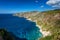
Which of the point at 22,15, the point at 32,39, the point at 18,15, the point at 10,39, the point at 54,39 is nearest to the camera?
the point at 10,39

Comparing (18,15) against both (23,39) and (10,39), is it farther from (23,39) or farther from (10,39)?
(10,39)

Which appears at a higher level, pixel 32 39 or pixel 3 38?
pixel 3 38

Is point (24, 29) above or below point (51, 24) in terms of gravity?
Answer: below

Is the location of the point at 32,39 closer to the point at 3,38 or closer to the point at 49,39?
the point at 49,39

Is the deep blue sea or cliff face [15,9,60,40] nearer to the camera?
cliff face [15,9,60,40]

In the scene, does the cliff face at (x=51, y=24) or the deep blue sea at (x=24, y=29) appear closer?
the cliff face at (x=51, y=24)

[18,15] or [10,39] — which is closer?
[10,39]

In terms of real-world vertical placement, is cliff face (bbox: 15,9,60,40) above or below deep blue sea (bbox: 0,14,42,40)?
above

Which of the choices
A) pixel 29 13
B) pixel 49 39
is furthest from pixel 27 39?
pixel 29 13

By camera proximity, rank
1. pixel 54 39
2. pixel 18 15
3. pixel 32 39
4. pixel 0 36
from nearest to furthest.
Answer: pixel 0 36
pixel 54 39
pixel 32 39
pixel 18 15

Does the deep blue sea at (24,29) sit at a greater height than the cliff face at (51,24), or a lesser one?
lesser

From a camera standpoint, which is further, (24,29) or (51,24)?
(24,29)
